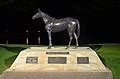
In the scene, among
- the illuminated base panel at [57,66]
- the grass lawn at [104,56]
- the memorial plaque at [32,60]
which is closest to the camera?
the illuminated base panel at [57,66]

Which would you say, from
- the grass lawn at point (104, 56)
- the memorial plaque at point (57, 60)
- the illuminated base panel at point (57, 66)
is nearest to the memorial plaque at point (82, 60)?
the illuminated base panel at point (57, 66)

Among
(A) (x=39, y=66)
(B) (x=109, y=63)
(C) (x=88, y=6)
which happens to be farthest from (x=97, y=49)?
(C) (x=88, y=6)

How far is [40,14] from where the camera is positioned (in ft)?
39.7

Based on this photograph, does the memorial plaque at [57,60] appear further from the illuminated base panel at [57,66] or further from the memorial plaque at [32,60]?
the memorial plaque at [32,60]

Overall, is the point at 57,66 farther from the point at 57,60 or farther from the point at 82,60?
the point at 82,60

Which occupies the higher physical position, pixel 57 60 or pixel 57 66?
pixel 57 60

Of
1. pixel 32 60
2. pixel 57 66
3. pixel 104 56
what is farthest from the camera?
pixel 104 56

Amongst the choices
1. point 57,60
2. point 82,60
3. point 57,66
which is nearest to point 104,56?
point 82,60

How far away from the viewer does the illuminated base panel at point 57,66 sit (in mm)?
10391

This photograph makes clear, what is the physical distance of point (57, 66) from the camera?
10664mm

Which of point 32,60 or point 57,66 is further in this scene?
point 32,60

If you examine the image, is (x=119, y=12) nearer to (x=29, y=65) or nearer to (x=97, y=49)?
(x=97, y=49)

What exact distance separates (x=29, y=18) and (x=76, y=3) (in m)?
3.76

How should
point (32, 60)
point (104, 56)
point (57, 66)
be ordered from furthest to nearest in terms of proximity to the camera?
point (104, 56), point (32, 60), point (57, 66)
